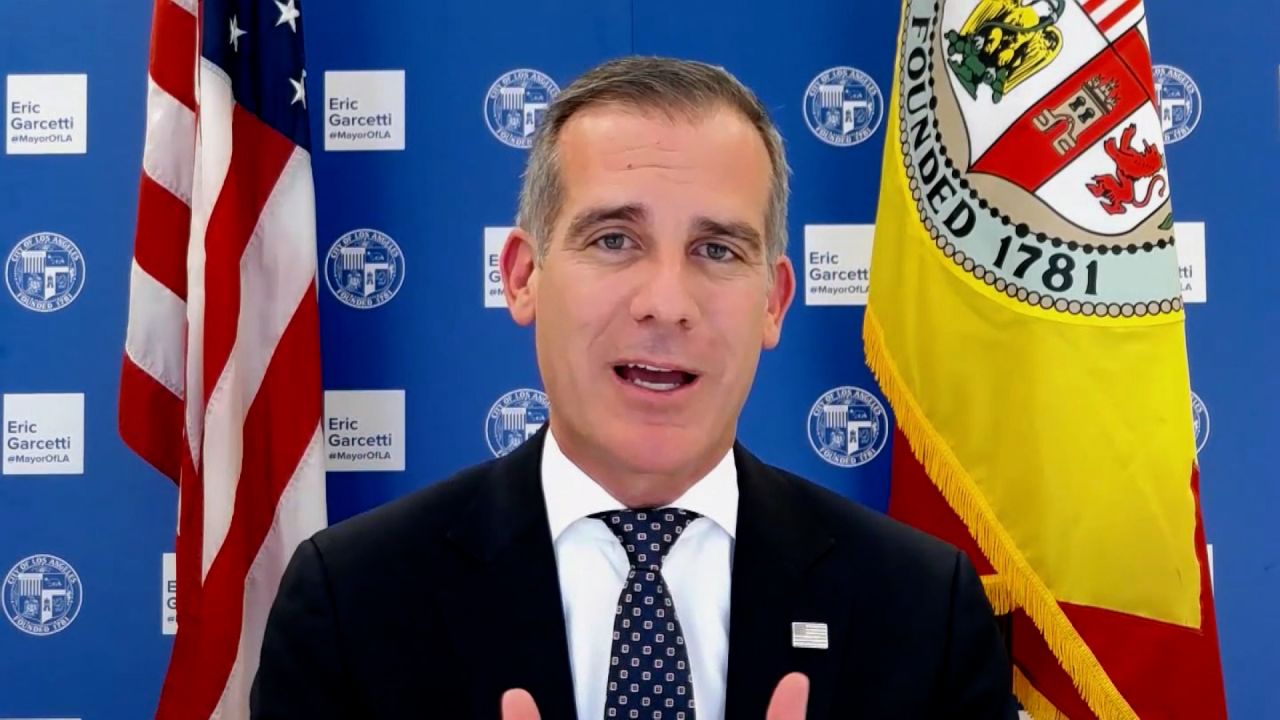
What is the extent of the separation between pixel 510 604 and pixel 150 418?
5.97 feet

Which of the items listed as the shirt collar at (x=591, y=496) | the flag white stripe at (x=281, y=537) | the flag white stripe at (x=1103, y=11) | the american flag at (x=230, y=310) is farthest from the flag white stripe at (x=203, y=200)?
the flag white stripe at (x=1103, y=11)

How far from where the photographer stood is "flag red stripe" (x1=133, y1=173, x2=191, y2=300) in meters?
2.90

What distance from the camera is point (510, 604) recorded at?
140 cm

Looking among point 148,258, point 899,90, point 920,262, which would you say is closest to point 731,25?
point 899,90

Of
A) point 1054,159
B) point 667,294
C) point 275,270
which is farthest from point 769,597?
point 275,270

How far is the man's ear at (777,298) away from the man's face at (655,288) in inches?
3.6

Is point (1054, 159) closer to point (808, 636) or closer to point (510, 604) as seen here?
point (808, 636)

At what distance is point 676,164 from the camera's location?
1.41 m

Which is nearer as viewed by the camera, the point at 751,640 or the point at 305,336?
the point at 751,640

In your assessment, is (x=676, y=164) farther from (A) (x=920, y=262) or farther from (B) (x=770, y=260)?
(A) (x=920, y=262)

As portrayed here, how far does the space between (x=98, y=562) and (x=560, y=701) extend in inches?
90.4

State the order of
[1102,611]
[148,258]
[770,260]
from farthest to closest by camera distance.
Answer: [148,258]
[1102,611]
[770,260]

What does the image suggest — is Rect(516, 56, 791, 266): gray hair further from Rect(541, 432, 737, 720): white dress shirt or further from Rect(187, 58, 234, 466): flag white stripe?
Rect(187, 58, 234, 466): flag white stripe

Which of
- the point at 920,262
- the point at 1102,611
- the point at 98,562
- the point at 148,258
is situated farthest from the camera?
the point at 98,562
